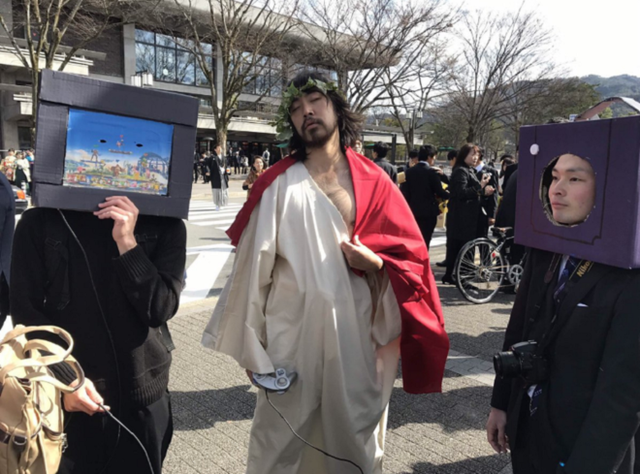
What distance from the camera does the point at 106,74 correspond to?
1171 inches

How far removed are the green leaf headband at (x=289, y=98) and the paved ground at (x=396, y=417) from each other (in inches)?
76.5

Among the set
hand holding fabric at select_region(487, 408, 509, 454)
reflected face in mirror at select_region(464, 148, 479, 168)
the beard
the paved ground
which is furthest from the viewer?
reflected face in mirror at select_region(464, 148, 479, 168)

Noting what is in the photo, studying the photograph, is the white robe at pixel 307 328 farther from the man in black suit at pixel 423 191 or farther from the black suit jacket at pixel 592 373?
the man in black suit at pixel 423 191

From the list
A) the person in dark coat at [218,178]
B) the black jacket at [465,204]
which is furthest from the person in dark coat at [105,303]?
the person in dark coat at [218,178]


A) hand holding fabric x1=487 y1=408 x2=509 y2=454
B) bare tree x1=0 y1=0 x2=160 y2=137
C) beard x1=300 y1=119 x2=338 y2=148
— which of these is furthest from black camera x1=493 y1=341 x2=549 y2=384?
bare tree x1=0 y1=0 x2=160 y2=137

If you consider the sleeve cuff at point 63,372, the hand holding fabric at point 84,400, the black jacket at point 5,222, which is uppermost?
the black jacket at point 5,222

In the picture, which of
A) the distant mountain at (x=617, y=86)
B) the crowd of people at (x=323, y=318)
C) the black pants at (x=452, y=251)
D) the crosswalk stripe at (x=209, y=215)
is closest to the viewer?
the crowd of people at (x=323, y=318)

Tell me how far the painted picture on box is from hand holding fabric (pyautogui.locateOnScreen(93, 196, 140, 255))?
7 cm

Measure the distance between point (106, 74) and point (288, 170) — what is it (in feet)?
106

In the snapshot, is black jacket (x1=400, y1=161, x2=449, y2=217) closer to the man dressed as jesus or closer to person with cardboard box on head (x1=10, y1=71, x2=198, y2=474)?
the man dressed as jesus

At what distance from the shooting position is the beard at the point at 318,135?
2156mm

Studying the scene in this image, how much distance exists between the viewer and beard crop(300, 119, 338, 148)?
2.16m

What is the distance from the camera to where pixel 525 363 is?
1524 millimetres

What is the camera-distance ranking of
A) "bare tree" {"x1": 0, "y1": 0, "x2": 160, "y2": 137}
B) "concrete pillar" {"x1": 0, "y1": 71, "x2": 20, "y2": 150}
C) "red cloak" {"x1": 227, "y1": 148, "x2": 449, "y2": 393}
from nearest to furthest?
"red cloak" {"x1": 227, "y1": 148, "x2": 449, "y2": 393}
"bare tree" {"x1": 0, "y1": 0, "x2": 160, "y2": 137}
"concrete pillar" {"x1": 0, "y1": 71, "x2": 20, "y2": 150}
